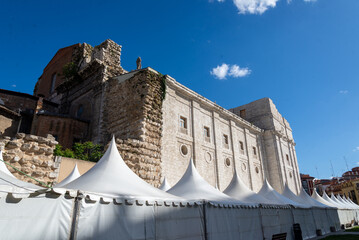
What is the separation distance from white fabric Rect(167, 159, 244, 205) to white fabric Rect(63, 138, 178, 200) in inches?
64.5

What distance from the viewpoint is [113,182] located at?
6.04 m

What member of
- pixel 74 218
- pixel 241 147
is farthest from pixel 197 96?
pixel 74 218

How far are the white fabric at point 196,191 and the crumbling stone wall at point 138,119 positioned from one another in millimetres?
4332

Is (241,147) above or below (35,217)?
above

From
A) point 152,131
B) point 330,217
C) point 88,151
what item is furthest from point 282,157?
point 88,151

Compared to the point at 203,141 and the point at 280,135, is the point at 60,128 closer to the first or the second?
the point at 203,141

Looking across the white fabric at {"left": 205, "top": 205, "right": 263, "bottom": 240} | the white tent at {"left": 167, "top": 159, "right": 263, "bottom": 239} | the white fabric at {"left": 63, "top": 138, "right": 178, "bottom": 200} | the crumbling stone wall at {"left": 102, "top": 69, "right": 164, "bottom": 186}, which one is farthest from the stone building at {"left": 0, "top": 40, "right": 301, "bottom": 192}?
the white fabric at {"left": 205, "top": 205, "right": 263, "bottom": 240}

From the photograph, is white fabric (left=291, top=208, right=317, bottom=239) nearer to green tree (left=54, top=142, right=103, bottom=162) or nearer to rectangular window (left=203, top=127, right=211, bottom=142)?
rectangular window (left=203, top=127, right=211, bottom=142)

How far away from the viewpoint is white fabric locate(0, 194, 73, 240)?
3.48 m

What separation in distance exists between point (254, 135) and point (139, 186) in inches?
923

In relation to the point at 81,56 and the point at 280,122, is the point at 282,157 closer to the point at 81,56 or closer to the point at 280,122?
the point at 280,122

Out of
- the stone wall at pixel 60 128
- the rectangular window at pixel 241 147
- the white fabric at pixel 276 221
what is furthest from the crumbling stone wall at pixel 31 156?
the rectangular window at pixel 241 147

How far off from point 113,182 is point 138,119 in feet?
30.2

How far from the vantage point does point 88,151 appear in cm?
1438
